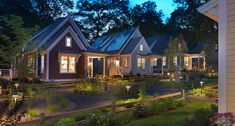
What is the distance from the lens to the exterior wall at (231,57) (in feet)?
23.7

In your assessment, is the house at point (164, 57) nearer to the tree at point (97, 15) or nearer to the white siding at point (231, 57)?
the tree at point (97, 15)

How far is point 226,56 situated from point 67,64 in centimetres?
2399

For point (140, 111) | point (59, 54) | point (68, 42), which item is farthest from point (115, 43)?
point (140, 111)

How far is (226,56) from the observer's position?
739 centimetres

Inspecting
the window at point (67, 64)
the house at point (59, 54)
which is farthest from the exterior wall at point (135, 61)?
the window at point (67, 64)

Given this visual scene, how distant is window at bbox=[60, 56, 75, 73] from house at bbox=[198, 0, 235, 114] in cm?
2307

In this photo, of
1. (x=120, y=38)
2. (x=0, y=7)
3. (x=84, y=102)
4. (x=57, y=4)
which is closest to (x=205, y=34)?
(x=120, y=38)

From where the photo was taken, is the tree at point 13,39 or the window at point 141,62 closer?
the tree at point 13,39

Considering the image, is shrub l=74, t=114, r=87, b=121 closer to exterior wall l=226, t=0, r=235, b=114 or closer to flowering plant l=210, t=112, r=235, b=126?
flowering plant l=210, t=112, r=235, b=126

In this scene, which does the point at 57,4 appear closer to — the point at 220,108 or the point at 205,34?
the point at 205,34

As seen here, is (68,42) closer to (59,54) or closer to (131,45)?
(59,54)

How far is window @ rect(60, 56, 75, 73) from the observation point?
1154 inches

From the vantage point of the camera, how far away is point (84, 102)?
16.5 meters

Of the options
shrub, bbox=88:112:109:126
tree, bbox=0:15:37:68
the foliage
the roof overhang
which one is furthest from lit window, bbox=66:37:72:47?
the roof overhang
